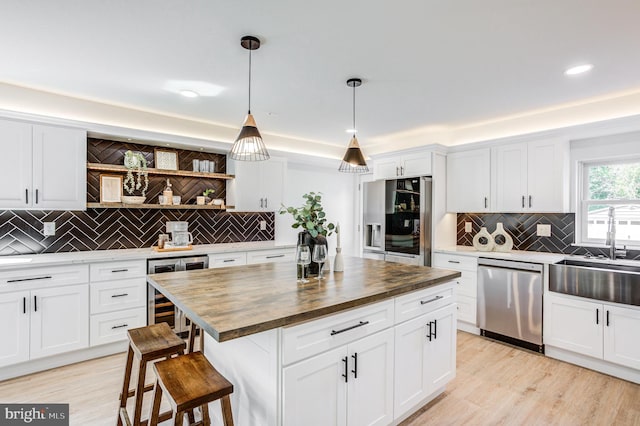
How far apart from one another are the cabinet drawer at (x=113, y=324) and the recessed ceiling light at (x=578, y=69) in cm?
440

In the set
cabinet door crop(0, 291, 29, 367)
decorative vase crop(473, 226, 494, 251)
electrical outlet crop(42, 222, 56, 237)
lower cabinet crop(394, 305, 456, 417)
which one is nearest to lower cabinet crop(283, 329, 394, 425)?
lower cabinet crop(394, 305, 456, 417)

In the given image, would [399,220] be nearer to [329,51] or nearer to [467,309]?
[467,309]

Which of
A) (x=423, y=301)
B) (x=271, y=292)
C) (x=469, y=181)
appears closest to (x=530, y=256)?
(x=469, y=181)

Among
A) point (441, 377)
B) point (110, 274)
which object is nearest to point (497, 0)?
point (441, 377)

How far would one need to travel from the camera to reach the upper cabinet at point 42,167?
9.37 feet

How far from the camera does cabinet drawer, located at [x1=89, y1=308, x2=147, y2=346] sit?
9.90 feet

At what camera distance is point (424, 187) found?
13.7ft

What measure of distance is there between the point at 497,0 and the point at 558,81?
1.53m

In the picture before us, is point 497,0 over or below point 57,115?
over

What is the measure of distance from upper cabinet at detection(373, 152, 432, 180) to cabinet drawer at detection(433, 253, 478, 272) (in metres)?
1.09

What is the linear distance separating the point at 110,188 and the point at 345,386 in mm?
3311

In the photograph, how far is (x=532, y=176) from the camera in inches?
142

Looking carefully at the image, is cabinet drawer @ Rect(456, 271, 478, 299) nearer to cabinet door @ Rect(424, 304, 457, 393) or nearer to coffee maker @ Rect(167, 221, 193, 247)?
cabinet door @ Rect(424, 304, 457, 393)

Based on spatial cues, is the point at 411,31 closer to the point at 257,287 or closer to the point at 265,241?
the point at 257,287
